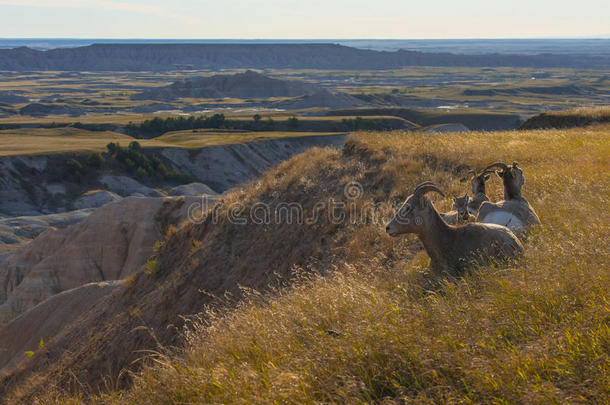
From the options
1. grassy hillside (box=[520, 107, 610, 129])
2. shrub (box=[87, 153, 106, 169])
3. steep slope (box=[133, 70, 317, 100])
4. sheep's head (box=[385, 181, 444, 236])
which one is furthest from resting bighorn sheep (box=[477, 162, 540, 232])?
steep slope (box=[133, 70, 317, 100])

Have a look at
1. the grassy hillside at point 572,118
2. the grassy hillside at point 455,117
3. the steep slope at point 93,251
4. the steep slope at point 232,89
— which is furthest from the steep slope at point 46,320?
the steep slope at point 232,89

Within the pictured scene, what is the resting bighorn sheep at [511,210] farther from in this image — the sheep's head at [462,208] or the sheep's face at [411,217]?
the sheep's face at [411,217]

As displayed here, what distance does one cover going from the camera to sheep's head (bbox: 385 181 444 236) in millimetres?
6617

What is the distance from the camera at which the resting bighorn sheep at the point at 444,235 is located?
6570 millimetres

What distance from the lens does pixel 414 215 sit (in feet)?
21.8

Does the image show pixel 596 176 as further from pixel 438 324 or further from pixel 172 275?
pixel 172 275

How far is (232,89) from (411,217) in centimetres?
15954

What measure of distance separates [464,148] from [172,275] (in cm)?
942

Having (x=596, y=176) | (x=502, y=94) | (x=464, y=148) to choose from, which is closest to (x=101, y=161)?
(x=464, y=148)

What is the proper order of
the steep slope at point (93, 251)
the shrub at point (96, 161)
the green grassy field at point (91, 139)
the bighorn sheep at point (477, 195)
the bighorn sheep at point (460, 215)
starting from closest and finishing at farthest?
the bighorn sheep at point (460, 215) < the bighorn sheep at point (477, 195) < the steep slope at point (93, 251) < the shrub at point (96, 161) < the green grassy field at point (91, 139)

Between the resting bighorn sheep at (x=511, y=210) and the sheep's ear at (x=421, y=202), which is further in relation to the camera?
the resting bighorn sheep at (x=511, y=210)

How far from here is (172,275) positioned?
1662 centimetres

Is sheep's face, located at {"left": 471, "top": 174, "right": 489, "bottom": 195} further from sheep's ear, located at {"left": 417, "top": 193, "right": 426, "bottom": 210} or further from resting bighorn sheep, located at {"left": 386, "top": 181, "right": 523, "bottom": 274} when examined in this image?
sheep's ear, located at {"left": 417, "top": 193, "right": 426, "bottom": 210}

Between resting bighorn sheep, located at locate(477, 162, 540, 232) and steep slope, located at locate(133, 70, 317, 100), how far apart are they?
151800 millimetres
